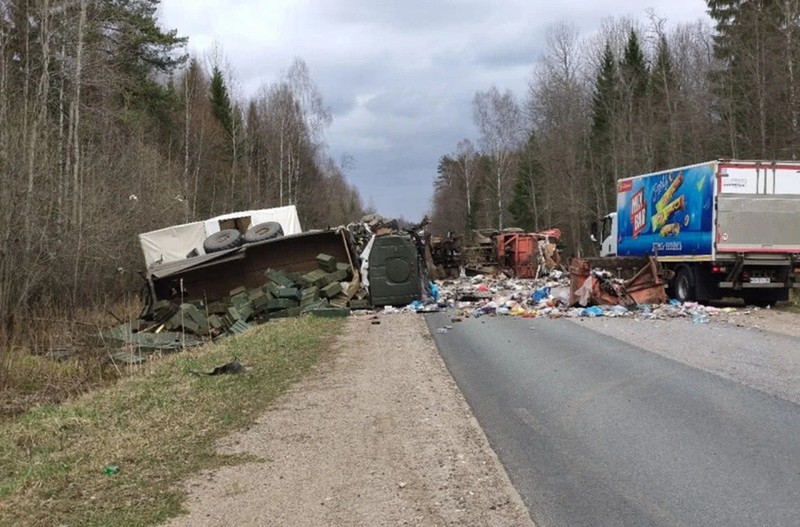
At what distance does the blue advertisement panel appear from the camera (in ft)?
61.2

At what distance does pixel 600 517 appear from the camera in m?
4.76

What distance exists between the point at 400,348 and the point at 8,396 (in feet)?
20.5

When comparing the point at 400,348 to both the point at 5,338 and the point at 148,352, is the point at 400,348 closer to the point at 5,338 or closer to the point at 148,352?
the point at 148,352

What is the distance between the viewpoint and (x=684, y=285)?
19.7 m

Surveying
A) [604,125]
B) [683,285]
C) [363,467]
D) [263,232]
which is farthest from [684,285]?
[604,125]

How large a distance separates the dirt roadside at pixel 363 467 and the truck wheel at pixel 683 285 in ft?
38.8

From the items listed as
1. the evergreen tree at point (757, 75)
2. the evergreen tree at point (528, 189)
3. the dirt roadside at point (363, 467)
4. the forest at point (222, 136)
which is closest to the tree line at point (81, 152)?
the forest at point (222, 136)

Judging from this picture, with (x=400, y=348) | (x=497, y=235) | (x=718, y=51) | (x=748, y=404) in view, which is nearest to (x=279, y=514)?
(x=748, y=404)

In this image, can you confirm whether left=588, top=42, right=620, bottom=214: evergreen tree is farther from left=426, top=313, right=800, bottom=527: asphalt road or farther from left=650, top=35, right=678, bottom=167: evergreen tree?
left=426, top=313, right=800, bottom=527: asphalt road

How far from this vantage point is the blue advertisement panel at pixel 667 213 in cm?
1864

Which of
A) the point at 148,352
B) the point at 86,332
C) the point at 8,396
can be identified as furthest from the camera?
the point at 86,332

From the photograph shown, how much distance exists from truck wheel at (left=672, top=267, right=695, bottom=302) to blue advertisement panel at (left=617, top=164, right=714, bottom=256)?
0.55 meters

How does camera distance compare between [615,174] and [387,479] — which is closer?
[387,479]

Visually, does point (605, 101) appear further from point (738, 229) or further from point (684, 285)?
point (738, 229)
